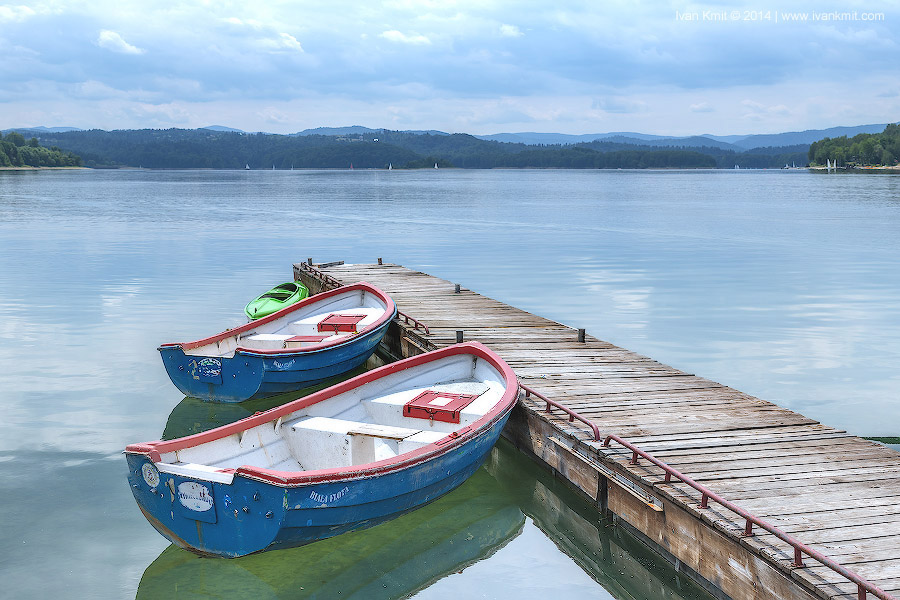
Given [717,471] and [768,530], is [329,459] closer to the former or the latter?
[717,471]

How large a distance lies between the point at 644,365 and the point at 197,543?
761 centimetres

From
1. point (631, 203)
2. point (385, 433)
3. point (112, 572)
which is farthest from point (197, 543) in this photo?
point (631, 203)

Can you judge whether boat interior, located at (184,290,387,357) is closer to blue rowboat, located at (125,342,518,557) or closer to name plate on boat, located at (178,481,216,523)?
blue rowboat, located at (125,342,518,557)

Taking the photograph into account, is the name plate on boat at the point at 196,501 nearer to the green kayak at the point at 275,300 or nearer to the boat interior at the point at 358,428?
the boat interior at the point at 358,428

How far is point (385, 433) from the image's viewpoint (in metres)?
9.56

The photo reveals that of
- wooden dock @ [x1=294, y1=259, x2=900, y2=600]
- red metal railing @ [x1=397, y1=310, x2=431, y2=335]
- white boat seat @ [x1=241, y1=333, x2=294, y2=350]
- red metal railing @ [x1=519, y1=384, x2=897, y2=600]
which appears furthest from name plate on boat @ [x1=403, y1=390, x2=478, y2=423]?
white boat seat @ [x1=241, y1=333, x2=294, y2=350]

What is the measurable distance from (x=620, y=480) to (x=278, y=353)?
6.30 m

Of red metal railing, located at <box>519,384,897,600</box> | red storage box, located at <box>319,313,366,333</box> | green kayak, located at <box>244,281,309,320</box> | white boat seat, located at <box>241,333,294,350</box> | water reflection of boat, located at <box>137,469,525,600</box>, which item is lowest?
water reflection of boat, located at <box>137,469,525,600</box>

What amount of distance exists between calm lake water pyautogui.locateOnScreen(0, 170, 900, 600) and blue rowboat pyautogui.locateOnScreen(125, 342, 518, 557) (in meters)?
0.91

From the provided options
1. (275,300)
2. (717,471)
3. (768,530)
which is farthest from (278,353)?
(768,530)

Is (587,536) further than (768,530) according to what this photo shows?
Yes

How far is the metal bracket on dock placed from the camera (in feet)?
26.1

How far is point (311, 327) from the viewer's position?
16.0 metres

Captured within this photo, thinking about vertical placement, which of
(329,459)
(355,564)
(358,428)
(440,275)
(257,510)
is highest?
(358,428)
